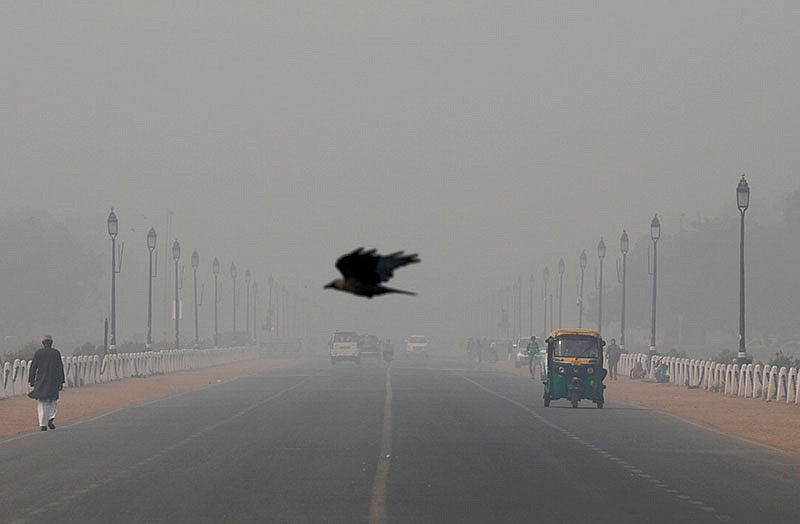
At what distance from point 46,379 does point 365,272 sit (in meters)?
30.5

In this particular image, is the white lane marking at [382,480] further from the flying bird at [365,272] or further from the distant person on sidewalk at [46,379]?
the flying bird at [365,272]

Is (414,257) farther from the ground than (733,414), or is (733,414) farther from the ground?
(414,257)

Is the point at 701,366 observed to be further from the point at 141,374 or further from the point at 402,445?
the point at 402,445

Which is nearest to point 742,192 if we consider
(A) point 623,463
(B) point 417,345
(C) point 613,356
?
(C) point 613,356

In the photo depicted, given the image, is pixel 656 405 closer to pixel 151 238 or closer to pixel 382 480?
pixel 382 480

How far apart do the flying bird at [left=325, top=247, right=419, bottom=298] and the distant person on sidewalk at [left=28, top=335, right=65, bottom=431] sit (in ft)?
99.6

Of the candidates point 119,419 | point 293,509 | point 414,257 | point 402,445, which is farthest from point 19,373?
point 414,257

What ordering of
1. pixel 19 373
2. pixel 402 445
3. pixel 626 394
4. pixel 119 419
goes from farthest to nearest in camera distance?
1. pixel 626 394
2. pixel 19 373
3. pixel 119 419
4. pixel 402 445

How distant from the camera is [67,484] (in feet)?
78.3

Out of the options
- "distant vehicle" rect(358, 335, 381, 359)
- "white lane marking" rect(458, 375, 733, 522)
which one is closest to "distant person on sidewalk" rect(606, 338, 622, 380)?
"white lane marking" rect(458, 375, 733, 522)

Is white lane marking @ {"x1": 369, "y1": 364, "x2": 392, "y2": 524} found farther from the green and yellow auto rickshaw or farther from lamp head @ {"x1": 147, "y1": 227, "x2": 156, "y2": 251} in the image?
lamp head @ {"x1": 147, "y1": 227, "x2": 156, "y2": 251}

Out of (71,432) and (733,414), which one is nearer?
(71,432)

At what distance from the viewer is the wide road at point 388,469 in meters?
20.6

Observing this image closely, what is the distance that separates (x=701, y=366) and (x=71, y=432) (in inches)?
1473
